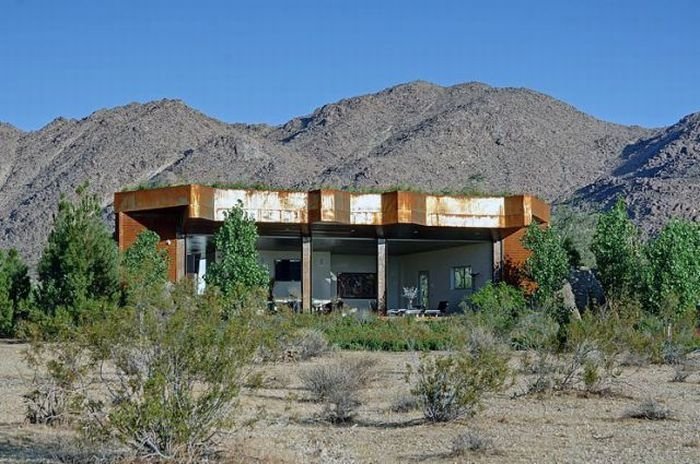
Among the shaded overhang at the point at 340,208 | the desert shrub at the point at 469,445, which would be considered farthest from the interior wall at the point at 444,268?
the desert shrub at the point at 469,445

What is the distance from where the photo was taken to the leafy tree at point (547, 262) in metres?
33.5

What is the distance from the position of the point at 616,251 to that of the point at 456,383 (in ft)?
67.6

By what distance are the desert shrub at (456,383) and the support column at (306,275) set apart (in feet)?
68.2

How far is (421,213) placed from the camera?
33.3m

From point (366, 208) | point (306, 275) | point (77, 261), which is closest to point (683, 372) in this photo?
point (366, 208)

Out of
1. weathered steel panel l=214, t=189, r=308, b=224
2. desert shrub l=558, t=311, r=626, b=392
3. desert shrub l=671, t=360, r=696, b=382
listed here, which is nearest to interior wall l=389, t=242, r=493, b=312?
weathered steel panel l=214, t=189, r=308, b=224

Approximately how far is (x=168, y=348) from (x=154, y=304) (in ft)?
2.67

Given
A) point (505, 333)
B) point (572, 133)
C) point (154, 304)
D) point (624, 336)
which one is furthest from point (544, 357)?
point (572, 133)

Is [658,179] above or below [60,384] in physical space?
above

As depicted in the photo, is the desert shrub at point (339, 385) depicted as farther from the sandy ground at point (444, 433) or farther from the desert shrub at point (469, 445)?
the desert shrub at point (469, 445)

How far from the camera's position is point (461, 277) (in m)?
39.9

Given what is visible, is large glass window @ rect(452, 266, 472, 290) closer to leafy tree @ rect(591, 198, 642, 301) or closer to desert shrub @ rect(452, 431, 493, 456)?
leafy tree @ rect(591, 198, 642, 301)

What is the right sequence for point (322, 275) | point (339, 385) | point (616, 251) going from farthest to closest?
point (322, 275)
point (616, 251)
point (339, 385)

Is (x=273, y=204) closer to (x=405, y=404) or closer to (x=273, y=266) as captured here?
(x=273, y=266)
